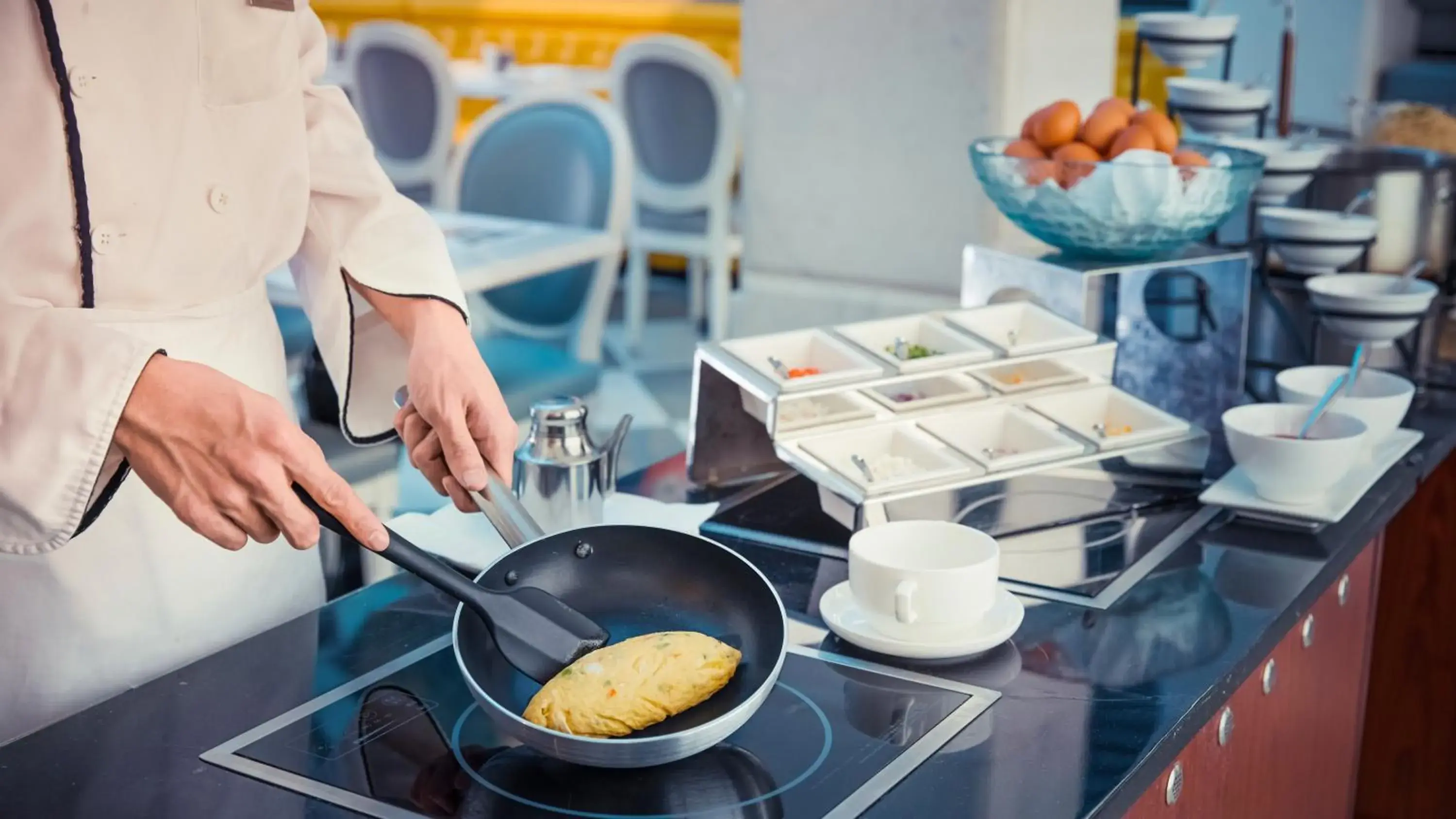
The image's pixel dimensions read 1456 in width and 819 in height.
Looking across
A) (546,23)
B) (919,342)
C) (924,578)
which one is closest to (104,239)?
(924,578)

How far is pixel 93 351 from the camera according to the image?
0.85 m

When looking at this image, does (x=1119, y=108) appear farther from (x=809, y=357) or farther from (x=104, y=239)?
(x=104, y=239)

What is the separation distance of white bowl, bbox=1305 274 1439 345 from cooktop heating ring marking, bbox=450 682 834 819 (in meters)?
0.97

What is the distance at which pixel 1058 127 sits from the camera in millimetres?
1526

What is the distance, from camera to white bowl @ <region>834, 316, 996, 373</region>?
1.30 m

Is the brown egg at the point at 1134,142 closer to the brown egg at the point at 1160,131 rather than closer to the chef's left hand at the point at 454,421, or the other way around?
the brown egg at the point at 1160,131

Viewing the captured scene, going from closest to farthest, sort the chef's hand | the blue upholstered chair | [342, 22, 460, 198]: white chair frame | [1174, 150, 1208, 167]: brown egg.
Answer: the chef's hand, [1174, 150, 1208, 167]: brown egg, the blue upholstered chair, [342, 22, 460, 198]: white chair frame

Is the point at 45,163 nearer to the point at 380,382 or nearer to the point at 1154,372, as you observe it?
the point at 380,382

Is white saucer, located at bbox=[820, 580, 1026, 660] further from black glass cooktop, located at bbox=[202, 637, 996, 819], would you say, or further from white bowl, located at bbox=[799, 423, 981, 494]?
white bowl, located at bbox=[799, 423, 981, 494]

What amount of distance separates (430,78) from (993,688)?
13.5 feet

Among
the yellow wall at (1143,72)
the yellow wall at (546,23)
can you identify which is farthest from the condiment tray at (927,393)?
the yellow wall at (546,23)

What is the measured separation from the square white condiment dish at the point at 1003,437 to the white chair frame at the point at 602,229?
146 centimetres

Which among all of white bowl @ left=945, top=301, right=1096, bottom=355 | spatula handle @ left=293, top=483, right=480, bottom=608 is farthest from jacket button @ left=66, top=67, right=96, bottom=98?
white bowl @ left=945, top=301, right=1096, bottom=355

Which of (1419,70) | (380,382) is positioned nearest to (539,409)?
(380,382)
